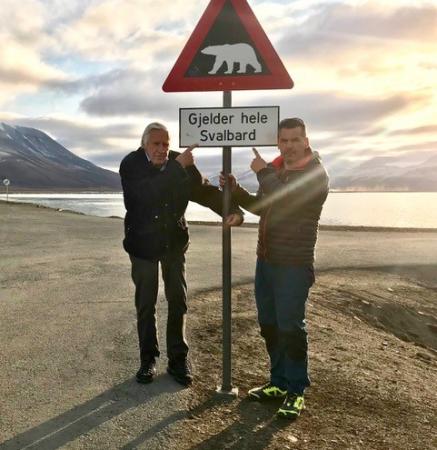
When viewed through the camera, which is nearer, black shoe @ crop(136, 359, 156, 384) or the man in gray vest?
the man in gray vest

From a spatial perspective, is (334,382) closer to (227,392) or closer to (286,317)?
(227,392)

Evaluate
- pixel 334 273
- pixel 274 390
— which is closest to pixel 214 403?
pixel 274 390

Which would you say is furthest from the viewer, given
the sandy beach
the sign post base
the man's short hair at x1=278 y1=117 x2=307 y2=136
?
the sign post base

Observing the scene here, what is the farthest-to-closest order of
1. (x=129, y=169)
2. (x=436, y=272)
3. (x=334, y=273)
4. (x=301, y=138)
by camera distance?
(x=436, y=272), (x=334, y=273), (x=129, y=169), (x=301, y=138)

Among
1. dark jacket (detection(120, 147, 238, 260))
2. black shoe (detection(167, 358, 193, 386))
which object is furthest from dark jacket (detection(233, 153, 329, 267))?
black shoe (detection(167, 358, 193, 386))

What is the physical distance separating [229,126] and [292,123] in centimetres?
46

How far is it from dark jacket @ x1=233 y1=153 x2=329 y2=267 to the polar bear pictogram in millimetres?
796

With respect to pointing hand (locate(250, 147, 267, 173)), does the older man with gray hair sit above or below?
below

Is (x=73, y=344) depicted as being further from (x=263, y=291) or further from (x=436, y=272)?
(x=436, y=272)

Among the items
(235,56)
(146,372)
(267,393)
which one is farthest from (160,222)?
(267,393)

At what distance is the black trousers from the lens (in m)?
4.24

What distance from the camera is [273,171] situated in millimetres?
3814

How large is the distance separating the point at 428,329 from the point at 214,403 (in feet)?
16.2

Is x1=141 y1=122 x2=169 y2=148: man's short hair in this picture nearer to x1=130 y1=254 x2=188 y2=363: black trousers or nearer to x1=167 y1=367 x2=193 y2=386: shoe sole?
x1=130 y1=254 x2=188 y2=363: black trousers
